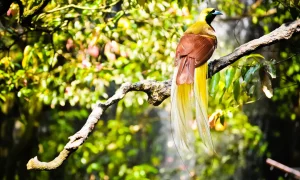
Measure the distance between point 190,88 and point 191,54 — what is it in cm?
11

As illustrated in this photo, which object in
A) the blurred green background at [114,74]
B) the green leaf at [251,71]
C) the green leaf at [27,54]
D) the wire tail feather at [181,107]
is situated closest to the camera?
the wire tail feather at [181,107]

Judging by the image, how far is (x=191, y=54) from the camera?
1518 mm

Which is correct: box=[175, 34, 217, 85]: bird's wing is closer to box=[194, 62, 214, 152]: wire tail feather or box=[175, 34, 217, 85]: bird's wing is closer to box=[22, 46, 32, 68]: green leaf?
box=[194, 62, 214, 152]: wire tail feather

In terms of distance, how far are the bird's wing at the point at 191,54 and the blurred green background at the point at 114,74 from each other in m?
0.33

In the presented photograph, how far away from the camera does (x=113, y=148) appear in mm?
4648

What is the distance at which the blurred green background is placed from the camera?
2535 mm

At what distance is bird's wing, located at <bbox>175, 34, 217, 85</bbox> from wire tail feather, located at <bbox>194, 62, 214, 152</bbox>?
0.10 ft

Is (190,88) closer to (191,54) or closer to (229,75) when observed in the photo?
(191,54)

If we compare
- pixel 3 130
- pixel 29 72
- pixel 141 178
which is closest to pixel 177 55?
pixel 29 72

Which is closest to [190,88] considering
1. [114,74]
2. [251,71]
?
[251,71]

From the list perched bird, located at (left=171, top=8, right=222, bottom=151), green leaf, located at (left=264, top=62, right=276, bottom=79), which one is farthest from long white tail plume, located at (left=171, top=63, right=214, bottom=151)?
green leaf, located at (left=264, top=62, right=276, bottom=79)

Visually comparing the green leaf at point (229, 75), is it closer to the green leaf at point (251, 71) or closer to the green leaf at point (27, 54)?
the green leaf at point (251, 71)

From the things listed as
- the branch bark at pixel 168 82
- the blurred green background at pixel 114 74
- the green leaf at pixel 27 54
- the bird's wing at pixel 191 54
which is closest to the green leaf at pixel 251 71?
the blurred green background at pixel 114 74

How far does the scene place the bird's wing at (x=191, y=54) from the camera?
1494 mm
